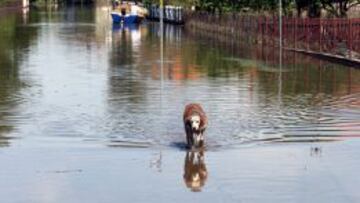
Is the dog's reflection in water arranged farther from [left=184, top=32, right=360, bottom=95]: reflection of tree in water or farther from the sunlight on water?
[left=184, top=32, right=360, bottom=95]: reflection of tree in water

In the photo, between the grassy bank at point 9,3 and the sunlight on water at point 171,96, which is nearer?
the sunlight on water at point 171,96

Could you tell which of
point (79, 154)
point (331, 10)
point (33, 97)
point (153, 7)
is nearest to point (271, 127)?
point (79, 154)

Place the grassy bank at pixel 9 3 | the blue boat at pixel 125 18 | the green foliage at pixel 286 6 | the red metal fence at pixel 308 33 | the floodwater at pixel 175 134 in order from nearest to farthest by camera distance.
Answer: the floodwater at pixel 175 134 → the red metal fence at pixel 308 33 → the green foliage at pixel 286 6 → the blue boat at pixel 125 18 → the grassy bank at pixel 9 3

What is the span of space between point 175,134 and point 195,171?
11.1ft

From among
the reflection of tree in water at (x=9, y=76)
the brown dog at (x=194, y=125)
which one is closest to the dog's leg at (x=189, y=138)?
the brown dog at (x=194, y=125)

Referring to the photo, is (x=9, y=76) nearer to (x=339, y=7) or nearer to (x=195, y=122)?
(x=195, y=122)

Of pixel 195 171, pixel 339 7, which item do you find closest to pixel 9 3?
pixel 339 7

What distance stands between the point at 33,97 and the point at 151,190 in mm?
11131

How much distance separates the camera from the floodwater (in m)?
11.8

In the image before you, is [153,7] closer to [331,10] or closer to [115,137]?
[331,10]

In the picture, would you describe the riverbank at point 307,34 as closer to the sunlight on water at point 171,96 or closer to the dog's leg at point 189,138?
the sunlight on water at point 171,96

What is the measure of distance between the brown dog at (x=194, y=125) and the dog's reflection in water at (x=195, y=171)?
21cm

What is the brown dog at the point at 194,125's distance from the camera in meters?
13.8

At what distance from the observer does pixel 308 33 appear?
39312 mm
